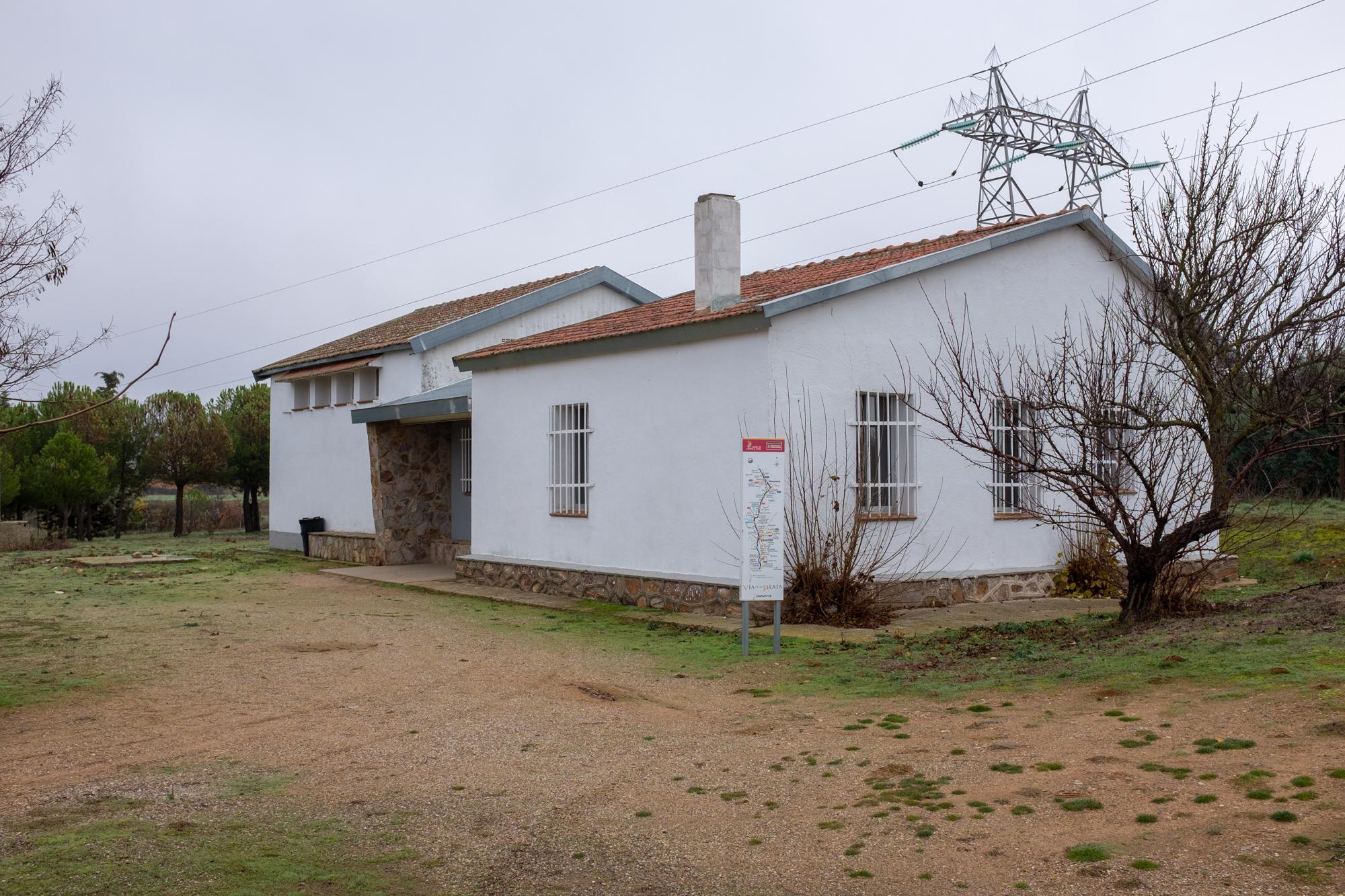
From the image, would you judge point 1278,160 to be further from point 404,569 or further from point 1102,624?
point 404,569

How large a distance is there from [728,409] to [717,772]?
258 inches

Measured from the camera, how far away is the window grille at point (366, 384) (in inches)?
850

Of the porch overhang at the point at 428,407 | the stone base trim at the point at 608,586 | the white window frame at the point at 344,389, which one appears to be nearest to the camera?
the stone base trim at the point at 608,586

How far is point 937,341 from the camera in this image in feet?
42.9

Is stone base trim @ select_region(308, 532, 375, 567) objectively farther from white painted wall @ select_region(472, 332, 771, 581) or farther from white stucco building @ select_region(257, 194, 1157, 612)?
white painted wall @ select_region(472, 332, 771, 581)

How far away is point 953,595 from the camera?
12891 mm

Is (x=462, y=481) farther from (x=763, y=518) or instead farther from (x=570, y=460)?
(x=763, y=518)

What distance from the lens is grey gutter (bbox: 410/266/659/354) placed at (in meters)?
20.2

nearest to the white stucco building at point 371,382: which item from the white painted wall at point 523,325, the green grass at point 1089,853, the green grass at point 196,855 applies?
the white painted wall at point 523,325

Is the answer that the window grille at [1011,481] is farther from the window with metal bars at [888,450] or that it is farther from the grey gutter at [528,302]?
the grey gutter at [528,302]

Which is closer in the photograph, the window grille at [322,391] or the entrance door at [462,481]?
the entrance door at [462,481]

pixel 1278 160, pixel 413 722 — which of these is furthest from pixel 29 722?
pixel 1278 160

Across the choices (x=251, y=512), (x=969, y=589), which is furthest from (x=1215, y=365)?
(x=251, y=512)

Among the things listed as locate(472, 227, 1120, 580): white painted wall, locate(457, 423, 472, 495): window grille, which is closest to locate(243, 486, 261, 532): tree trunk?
locate(457, 423, 472, 495): window grille
